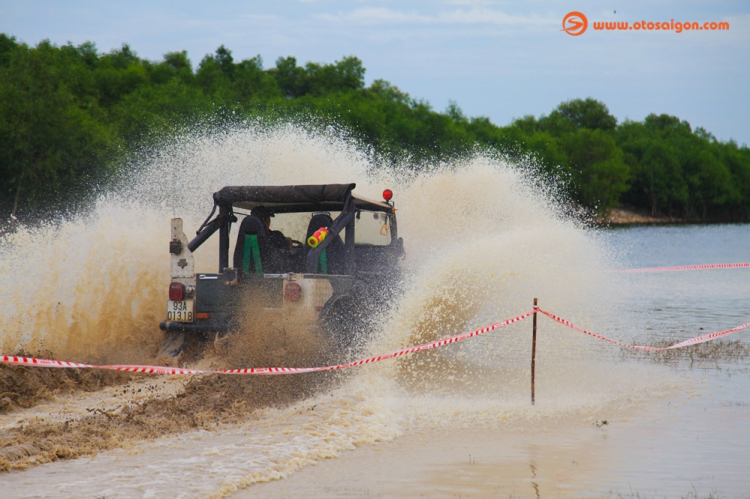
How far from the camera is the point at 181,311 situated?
905 centimetres

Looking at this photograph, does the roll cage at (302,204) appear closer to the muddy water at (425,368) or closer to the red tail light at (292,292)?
the red tail light at (292,292)

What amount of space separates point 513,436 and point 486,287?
351 cm

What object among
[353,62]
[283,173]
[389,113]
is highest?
[353,62]

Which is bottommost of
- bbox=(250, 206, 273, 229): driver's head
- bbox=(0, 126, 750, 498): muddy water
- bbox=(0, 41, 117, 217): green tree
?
bbox=(0, 126, 750, 498): muddy water

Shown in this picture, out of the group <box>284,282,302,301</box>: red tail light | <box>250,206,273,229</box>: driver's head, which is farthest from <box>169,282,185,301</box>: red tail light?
<box>250,206,273,229</box>: driver's head

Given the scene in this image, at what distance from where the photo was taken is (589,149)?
3885 inches

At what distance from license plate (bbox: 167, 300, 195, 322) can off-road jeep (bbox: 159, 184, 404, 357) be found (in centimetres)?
1

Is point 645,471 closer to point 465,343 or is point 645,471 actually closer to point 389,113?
point 465,343

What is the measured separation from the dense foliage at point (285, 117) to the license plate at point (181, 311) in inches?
1360

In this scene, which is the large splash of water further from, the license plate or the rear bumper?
the license plate

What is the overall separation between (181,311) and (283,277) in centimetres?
139

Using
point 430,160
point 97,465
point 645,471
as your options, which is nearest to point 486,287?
point 645,471

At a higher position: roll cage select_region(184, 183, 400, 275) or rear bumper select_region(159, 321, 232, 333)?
roll cage select_region(184, 183, 400, 275)

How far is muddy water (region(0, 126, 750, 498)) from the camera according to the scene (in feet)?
19.6
